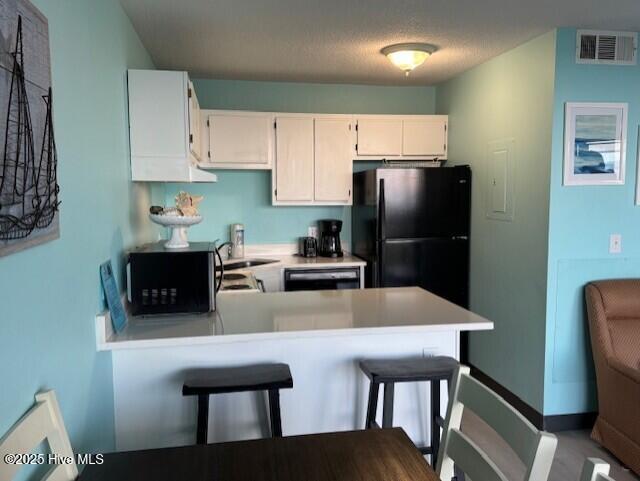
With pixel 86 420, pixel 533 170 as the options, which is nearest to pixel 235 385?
pixel 86 420

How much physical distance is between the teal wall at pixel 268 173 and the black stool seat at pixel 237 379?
2.44 m

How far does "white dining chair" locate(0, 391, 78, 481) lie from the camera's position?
0.96 meters

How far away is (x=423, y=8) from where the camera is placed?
2484 millimetres

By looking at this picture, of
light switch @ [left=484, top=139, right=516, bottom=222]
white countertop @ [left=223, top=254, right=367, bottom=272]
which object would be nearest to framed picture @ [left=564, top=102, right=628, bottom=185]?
light switch @ [left=484, top=139, right=516, bottom=222]

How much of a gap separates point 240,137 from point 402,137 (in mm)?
1352

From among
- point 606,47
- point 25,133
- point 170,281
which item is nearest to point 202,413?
point 170,281

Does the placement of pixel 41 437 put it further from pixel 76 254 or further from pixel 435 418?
pixel 435 418

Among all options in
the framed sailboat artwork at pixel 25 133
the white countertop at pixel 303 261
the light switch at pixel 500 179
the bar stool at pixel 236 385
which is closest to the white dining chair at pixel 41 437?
the framed sailboat artwork at pixel 25 133

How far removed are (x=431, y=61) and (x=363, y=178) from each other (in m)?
1.01

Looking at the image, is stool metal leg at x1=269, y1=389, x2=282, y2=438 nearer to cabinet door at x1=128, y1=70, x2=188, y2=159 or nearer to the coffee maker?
cabinet door at x1=128, y1=70, x2=188, y2=159

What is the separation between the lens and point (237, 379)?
1858 mm

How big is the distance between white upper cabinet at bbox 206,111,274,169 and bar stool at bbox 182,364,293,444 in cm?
232

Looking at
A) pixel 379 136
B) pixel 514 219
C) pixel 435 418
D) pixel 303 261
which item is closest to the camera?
pixel 435 418

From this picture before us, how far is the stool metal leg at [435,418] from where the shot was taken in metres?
2.10
